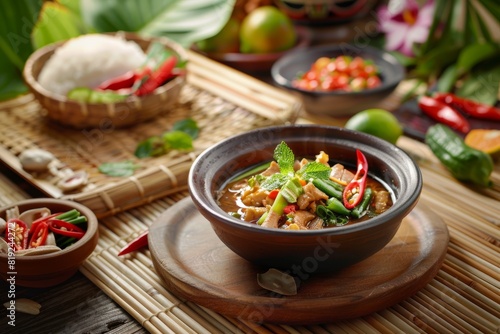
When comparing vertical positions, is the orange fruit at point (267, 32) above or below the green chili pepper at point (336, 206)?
below

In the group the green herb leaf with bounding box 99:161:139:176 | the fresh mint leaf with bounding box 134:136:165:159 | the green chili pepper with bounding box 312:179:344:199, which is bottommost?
the fresh mint leaf with bounding box 134:136:165:159

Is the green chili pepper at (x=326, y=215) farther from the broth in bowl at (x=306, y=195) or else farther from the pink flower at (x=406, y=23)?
the pink flower at (x=406, y=23)

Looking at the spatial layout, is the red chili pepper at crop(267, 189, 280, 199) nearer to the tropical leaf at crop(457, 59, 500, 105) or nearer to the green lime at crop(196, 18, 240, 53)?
the tropical leaf at crop(457, 59, 500, 105)

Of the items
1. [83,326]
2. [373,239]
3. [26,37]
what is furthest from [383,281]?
[26,37]

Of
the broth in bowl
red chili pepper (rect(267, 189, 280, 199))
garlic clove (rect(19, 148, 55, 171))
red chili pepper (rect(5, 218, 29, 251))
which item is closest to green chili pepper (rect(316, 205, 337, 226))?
the broth in bowl

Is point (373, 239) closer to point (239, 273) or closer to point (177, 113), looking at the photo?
point (239, 273)

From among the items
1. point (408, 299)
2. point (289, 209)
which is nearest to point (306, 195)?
point (289, 209)

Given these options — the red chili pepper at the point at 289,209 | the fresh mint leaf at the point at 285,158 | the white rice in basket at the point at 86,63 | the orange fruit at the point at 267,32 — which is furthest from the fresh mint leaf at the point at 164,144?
the orange fruit at the point at 267,32

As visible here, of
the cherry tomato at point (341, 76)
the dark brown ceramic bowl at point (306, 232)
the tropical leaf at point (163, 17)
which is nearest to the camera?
the dark brown ceramic bowl at point (306, 232)
